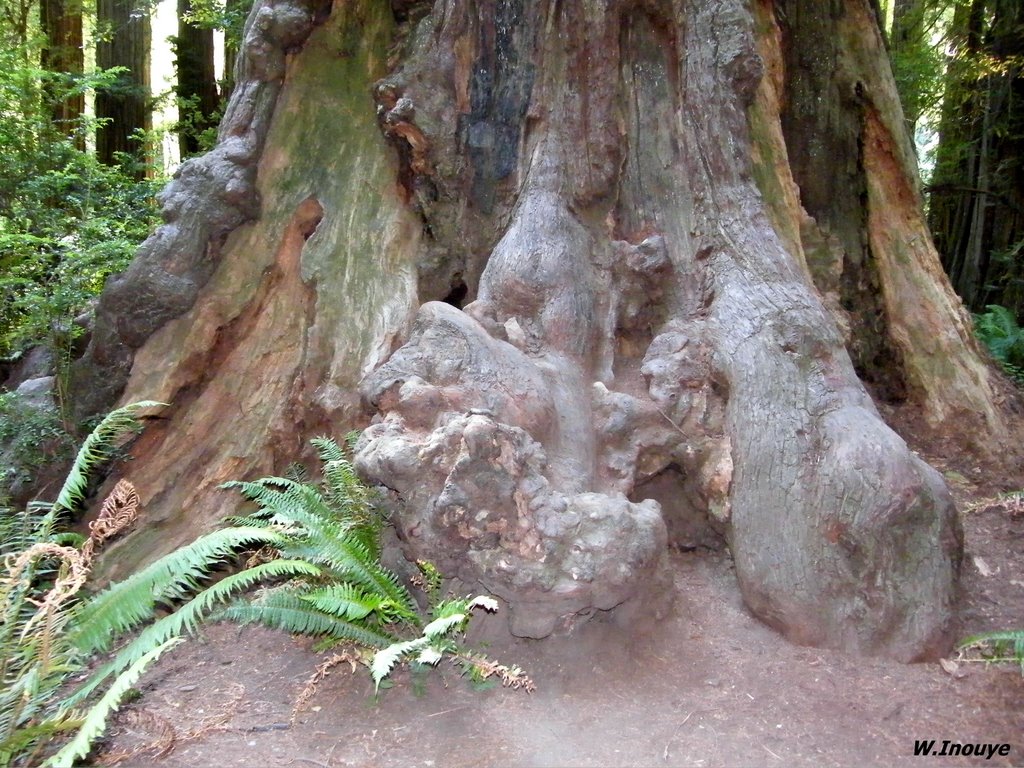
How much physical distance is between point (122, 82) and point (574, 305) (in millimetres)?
9989

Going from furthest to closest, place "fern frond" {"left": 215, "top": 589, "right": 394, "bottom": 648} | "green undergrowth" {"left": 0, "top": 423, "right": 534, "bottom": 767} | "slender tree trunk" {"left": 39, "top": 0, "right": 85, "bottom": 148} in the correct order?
1. "slender tree trunk" {"left": 39, "top": 0, "right": 85, "bottom": 148}
2. "fern frond" {"left": 215, "top": 589, "right": 394, "bottom": 648}
3. "green undergrowth" {"left": 0, "top": 423, "right": 534, "bottom": 767}

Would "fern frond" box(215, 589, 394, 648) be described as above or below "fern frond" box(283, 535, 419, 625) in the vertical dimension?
below

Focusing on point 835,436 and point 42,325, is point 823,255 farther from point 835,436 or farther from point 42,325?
point 42,325

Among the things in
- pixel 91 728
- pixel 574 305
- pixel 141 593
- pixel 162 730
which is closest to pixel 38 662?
pixel 141 593

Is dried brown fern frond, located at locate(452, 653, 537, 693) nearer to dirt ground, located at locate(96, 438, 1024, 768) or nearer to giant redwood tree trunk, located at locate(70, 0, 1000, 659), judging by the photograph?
dirt ground, located at locate(96, 438, 1024, 768)

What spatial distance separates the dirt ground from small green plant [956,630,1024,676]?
0.07 metres

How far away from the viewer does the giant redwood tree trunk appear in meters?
3.77

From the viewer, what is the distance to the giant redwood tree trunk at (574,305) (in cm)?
377

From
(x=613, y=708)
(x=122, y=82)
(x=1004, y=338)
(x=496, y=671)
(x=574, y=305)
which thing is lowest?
(x=613, y=708)

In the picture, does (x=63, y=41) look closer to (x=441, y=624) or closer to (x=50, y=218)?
(x=50, y=218)

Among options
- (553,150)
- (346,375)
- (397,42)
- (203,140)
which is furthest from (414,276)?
(203,140)

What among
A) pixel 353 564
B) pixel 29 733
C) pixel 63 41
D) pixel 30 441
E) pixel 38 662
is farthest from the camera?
pixel 63 41

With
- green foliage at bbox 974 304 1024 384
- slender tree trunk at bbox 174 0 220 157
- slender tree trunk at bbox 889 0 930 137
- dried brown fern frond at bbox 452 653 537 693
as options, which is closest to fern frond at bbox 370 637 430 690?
dried brown fern frond at bbox 452 653 537 693

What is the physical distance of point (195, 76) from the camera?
1287 centimetres
